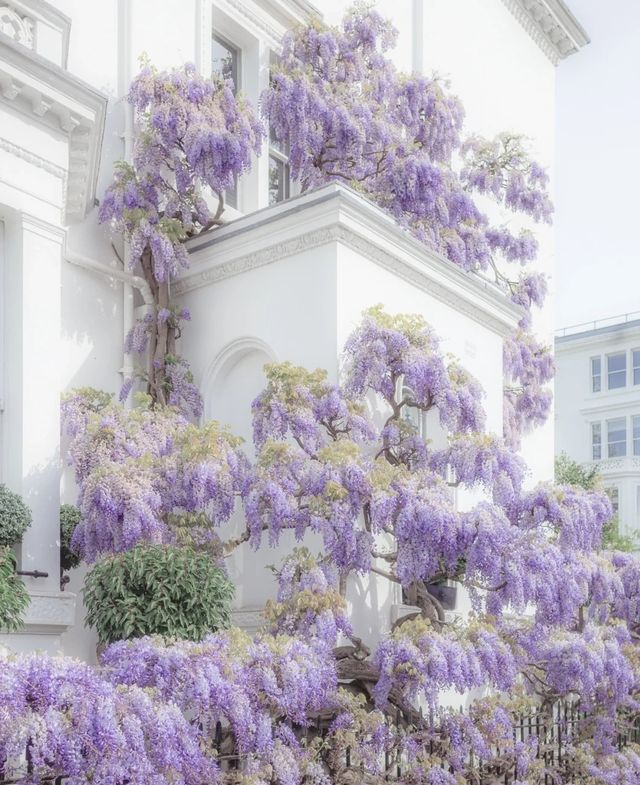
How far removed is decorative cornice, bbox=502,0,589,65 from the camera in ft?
70.0

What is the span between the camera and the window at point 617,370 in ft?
133

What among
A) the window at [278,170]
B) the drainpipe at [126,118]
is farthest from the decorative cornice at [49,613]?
the window at [278,170]

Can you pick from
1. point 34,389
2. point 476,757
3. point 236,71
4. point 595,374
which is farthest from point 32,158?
point 595,374

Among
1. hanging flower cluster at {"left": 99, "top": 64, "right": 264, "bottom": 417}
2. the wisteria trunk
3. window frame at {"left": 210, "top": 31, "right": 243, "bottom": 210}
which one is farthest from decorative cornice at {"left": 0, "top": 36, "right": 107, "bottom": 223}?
window frame at {"left": 210, "top": 31, "right": 243, "bottom": 210}

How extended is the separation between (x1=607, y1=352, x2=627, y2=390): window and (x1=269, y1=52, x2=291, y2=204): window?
1106 inches

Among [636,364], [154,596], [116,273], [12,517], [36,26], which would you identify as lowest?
[154,596]

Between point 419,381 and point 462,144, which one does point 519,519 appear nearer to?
point 419,381

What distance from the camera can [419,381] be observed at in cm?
1080

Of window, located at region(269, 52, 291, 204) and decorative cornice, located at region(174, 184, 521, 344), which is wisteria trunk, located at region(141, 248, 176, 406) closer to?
decorative cornice, located at region(174, 184, 521, 344)

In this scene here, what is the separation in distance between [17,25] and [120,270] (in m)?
3.13

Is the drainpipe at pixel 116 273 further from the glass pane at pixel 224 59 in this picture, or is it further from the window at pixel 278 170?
the glass pane at pixel 224 59

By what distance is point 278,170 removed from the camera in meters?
14.8

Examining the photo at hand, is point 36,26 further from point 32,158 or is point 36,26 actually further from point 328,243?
point 328,243

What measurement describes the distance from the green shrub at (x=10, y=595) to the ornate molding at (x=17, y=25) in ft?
14.1
